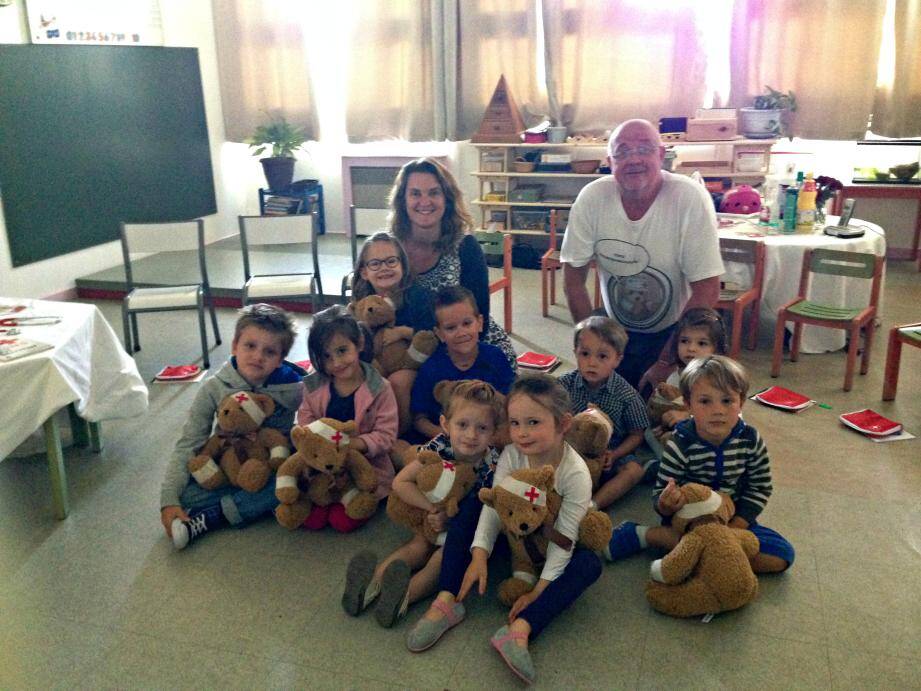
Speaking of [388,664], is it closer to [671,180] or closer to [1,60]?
[671,180]

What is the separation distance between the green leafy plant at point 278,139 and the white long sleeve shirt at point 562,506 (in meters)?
5.16

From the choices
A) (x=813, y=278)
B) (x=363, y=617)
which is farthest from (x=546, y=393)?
(x=813, y=278)

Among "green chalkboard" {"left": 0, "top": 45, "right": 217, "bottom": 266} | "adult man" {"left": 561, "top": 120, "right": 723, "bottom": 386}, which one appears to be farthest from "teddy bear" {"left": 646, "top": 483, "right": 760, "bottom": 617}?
"green chalkboard" {"left": 0, "top": 45, "right": 217, "bottom": 266}

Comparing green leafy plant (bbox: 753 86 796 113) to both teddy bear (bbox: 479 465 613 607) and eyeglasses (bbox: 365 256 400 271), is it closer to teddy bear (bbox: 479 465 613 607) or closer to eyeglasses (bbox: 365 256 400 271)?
eyeglasses (bbox: 365 256 400 271)

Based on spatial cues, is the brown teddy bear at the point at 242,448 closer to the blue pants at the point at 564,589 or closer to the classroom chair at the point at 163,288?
the blue pants at the point at 564,589

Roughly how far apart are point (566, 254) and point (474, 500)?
1.37 meters

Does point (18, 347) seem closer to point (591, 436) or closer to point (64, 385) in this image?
point (64, 385)

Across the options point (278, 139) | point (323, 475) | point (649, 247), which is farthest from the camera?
point (278, 139)

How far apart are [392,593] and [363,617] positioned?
10 centimetres

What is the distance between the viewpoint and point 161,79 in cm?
595

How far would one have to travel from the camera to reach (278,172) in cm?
660

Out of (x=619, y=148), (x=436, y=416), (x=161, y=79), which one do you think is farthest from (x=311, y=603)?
(x=161, y=79)

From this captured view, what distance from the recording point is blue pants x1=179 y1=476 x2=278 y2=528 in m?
2.36

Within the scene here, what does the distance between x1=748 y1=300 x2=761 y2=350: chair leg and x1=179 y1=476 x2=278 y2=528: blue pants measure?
2.59 m
